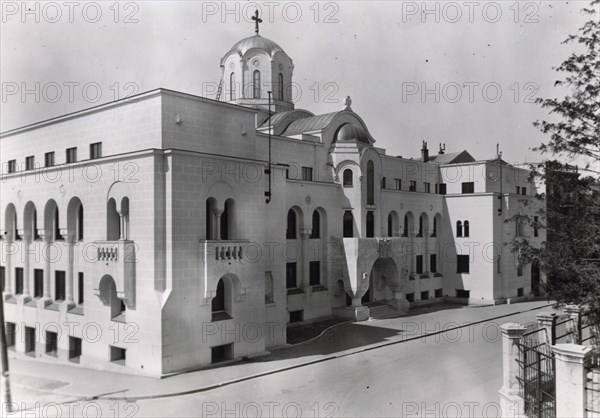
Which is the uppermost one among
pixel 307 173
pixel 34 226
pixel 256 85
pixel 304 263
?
pixel 256 85

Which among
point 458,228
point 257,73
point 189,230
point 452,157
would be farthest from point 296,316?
point 452,157

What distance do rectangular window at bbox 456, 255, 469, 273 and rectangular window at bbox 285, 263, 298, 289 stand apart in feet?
58.7

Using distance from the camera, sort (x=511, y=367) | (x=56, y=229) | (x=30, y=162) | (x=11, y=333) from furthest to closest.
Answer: (x=30, y=162) → (x=11, y=333) → (x=56, y=229) → (x=511, y=367)

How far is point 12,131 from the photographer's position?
97.5ft

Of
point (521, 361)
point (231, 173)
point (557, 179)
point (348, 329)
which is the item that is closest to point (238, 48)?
point (231, 173)

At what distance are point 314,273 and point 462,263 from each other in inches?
646

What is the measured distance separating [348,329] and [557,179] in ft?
49.5

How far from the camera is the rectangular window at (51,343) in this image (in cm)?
2602

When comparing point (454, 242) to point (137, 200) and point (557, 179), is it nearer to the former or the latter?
point (557, 179)

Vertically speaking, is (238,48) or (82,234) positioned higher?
(238,48)

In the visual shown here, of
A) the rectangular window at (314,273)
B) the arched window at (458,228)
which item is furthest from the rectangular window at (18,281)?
the arched window at (458,228)

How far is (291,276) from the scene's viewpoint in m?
32.8

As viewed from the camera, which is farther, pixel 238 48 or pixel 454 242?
pixel 454 242

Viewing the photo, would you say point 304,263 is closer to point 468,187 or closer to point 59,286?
point 59,286
